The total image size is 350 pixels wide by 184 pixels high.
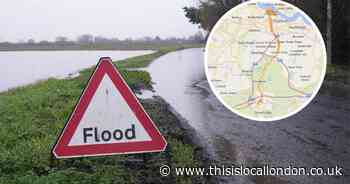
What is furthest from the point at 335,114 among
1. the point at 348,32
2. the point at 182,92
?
the point at 348,32

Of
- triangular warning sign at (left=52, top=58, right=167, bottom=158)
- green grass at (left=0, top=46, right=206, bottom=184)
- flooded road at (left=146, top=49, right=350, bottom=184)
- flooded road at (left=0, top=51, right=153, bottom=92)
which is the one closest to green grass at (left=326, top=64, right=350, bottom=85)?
flooded road at (left=146, top=49, right=350, bottom=184)

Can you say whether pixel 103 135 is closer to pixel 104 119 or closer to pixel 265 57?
pixel 104 119

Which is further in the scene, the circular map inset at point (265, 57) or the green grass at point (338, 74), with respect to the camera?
the green grass at point (338, 74)

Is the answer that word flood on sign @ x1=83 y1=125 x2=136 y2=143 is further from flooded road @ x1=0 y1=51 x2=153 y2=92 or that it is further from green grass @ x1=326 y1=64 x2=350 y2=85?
green grass @ x1=326 y1=64 x2=350 y2=85

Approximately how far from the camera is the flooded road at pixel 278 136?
6062 mm

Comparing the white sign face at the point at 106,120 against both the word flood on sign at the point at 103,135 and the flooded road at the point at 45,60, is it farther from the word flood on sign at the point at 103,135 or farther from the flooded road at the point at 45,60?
the flooded road at the point at 45,60

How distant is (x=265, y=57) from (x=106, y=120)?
1485mm

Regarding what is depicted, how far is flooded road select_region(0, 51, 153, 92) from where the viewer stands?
689 centimetres

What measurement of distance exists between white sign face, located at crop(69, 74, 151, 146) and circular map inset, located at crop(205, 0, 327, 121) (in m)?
0.83

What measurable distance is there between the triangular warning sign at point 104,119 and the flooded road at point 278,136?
1311 millimetres

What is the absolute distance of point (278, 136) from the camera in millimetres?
7695

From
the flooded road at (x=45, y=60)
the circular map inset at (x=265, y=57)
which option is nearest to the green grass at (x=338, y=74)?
the flooded road at (x=45, y=60)

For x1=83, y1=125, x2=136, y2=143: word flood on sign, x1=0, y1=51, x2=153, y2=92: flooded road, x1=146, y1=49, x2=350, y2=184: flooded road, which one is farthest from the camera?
x1=0, y1=51, x2=153, y2=92: flooded road

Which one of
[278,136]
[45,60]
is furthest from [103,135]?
[45,60]
